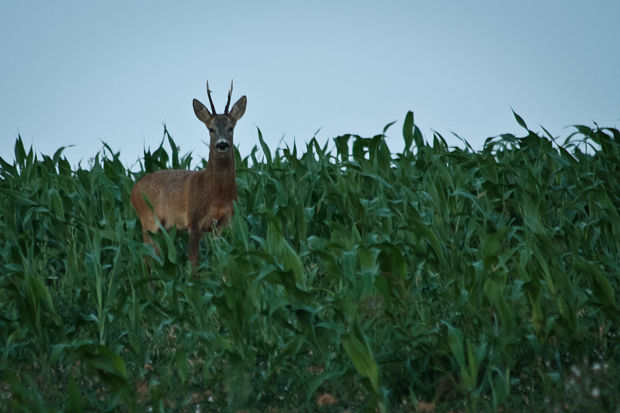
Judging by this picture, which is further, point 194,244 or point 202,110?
point 202,110

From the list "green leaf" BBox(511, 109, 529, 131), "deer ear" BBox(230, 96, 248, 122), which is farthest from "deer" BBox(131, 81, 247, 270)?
"green leaf" BBox(511, 109, 529, 131)

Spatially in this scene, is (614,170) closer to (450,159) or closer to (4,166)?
(450,159)

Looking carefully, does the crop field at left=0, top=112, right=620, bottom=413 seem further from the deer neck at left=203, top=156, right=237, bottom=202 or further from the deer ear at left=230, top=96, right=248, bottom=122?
the deer ear at left=230, top=96, right=248, bottom=122

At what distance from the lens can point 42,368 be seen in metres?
5.39

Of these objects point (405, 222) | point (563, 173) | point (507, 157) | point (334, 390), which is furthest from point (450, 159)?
point (334, 390)

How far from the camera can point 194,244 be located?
27.7ft

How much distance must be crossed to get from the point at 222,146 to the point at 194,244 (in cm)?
106

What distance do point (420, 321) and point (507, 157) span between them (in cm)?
475

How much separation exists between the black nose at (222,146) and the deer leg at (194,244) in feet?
3.03

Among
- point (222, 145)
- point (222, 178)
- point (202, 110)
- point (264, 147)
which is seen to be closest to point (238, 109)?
point (202, 110)

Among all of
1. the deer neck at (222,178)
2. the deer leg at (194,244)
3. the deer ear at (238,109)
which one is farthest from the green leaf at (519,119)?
the deer leg at (194,244)

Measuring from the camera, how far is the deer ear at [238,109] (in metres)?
8.61

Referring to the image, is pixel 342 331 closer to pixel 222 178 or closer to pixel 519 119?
pixel 222 178

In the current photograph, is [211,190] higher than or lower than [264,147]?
→ lower
